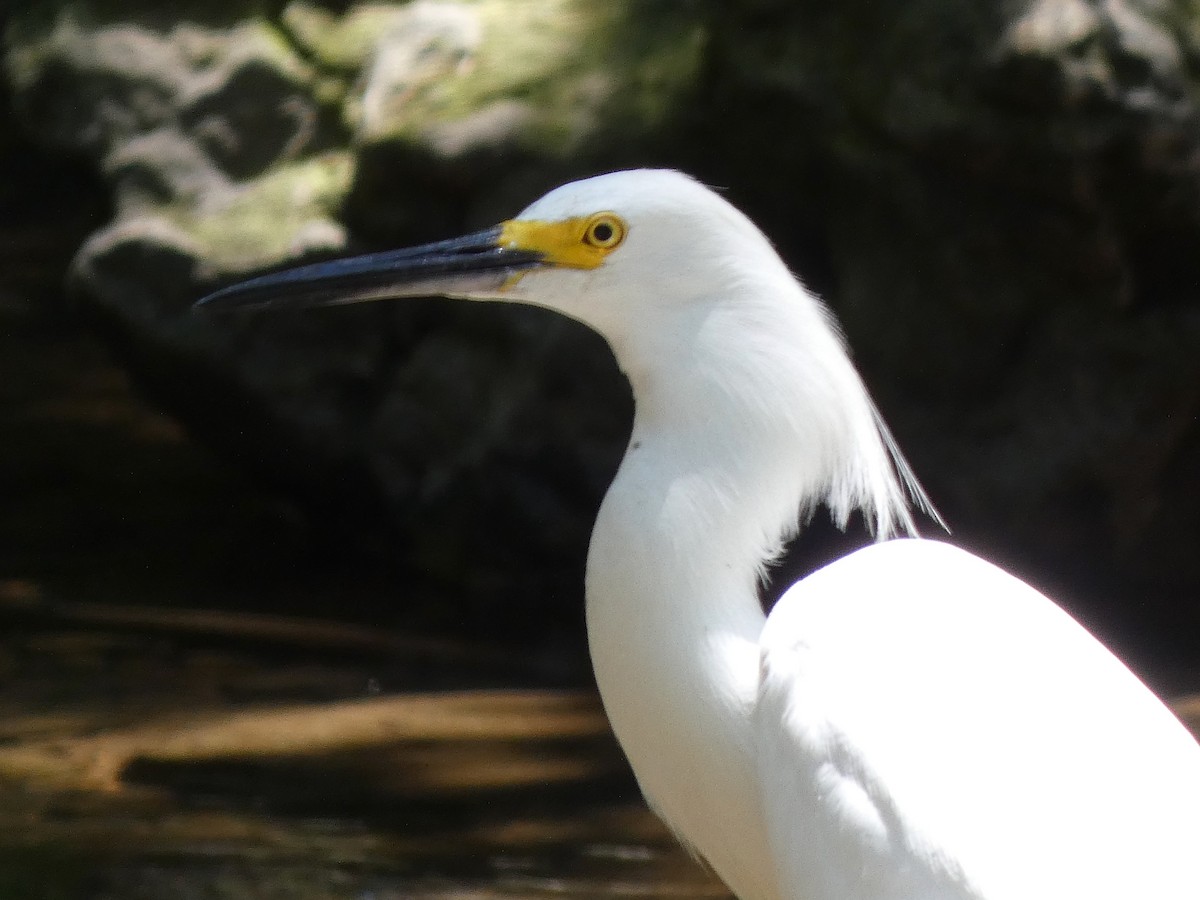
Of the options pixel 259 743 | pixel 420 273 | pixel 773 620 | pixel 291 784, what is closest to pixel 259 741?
pixel 259 743

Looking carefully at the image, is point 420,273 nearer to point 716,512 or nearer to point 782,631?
point 716,512

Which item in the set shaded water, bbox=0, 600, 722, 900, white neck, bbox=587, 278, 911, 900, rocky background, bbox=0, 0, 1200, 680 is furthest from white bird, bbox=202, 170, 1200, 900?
rocky background, bbox=0, 0, 1200, 680

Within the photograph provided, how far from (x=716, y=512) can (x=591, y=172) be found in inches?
126

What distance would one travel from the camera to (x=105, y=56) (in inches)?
260

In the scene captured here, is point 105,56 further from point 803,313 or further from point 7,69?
point 803,313

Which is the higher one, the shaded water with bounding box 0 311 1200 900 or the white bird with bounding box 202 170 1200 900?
the white bird with bounding box 202 170 1200 900

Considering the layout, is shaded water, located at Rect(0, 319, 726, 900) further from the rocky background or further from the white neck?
the white neck

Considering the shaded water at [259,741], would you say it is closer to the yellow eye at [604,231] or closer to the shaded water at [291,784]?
the shaded water at [291,784]

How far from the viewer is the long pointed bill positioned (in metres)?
2.65

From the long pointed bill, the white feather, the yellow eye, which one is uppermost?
the yellow eye

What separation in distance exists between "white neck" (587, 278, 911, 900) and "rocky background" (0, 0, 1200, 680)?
2.49 metres

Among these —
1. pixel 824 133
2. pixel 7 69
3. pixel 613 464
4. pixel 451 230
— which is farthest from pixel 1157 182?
pixel 7 69

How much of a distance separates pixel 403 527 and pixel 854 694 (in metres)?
3.81

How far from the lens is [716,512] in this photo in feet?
8.19
